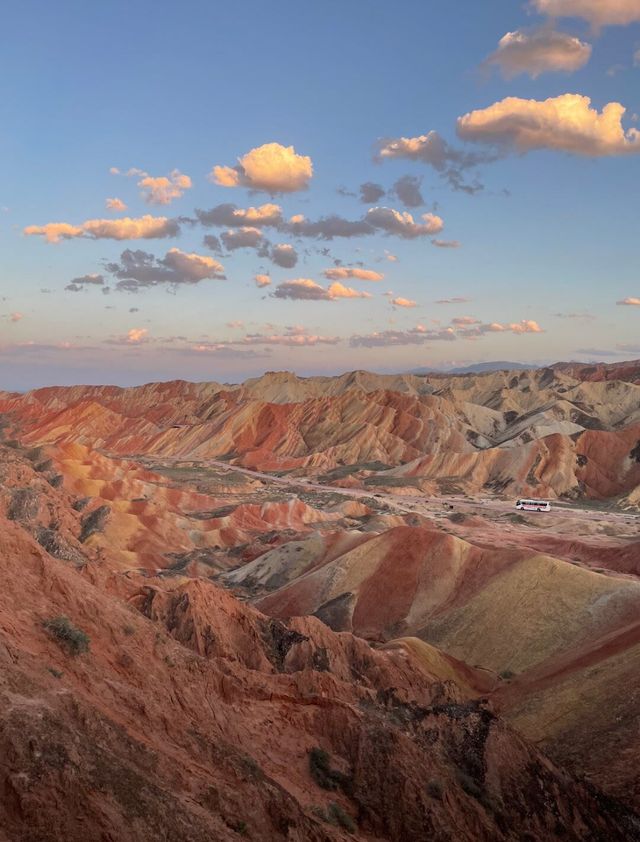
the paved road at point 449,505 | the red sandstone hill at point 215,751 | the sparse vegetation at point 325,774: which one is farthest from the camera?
the paved road at point 449,505

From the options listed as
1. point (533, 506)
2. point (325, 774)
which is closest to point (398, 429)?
point (533, 506)

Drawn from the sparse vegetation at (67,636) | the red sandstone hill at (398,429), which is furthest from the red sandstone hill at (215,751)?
the red sandstone hill at (398,429)

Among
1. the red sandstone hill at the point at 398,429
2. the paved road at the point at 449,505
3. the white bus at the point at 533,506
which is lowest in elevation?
the paved road at the point at 449,505

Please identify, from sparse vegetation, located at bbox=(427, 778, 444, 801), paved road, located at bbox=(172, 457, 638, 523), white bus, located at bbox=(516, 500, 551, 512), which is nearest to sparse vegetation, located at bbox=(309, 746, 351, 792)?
→ sparse vegetation, located at bbox=(427, 778, 444, 801)

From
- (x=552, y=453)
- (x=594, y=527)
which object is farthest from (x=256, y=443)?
(x=594, y=527)

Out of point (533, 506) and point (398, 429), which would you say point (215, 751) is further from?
point (398, 429)

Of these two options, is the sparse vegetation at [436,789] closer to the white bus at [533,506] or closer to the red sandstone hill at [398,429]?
the white bus at [533,506]

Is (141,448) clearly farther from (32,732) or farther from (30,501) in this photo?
(32,732)

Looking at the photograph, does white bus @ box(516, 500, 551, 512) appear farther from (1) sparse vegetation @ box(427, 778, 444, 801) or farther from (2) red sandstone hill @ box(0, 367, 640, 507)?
(1) sparse vegetation @ box(427, 778, 444, 801)
